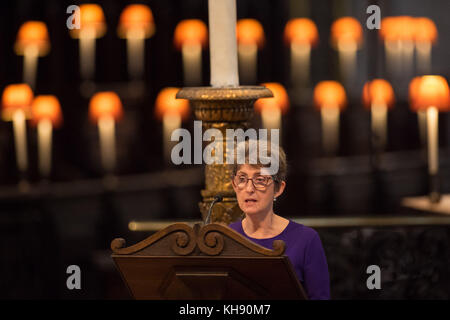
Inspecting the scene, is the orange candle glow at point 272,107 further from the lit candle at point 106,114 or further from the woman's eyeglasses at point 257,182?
the woman's eyeglasses at point 257,182

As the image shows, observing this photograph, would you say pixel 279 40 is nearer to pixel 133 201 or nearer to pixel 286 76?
pixel 286 76

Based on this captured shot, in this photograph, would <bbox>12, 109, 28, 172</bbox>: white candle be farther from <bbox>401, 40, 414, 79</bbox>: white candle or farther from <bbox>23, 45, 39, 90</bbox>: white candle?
<bbox>401, 40, 414, 79</bbox>: white candle

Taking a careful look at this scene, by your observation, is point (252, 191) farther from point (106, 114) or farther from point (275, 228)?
point (106, 114)

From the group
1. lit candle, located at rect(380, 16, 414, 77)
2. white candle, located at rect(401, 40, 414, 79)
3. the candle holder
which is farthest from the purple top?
white candle, located at rect(401, 40, 414, 79)

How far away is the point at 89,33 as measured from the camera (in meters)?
10.4

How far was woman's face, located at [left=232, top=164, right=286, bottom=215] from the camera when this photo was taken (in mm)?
3043

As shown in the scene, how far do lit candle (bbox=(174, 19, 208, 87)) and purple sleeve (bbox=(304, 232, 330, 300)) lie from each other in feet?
25.5

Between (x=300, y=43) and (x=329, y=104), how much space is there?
78cm

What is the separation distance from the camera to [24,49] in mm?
10211

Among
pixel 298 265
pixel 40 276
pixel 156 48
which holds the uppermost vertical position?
pixel 156 48

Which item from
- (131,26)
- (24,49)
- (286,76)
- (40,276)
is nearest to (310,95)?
(286,76)

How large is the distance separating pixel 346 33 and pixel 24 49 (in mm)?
3509

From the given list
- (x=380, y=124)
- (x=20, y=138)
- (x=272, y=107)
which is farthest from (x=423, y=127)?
(x=20, y=138)

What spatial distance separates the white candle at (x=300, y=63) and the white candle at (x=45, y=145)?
2936 millimetres
